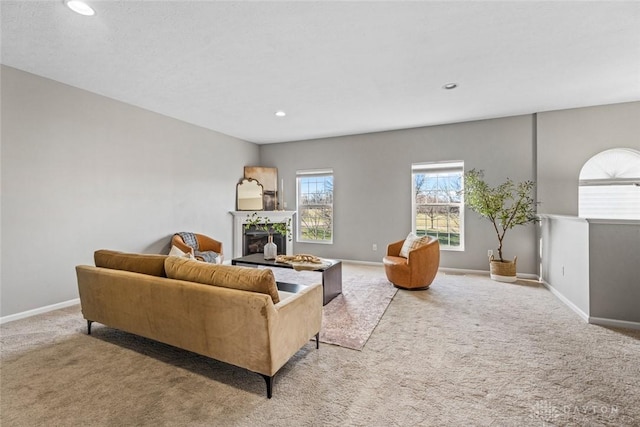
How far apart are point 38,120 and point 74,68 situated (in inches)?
29.7

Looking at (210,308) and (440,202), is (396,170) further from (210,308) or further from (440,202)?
(210,308)

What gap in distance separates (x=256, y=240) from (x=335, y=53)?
→ 4.38m

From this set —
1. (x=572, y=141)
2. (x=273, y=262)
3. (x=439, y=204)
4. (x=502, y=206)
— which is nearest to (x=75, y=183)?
(x=273, y=262)

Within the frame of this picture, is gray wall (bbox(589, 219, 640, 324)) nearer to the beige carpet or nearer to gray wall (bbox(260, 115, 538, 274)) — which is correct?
the beige carpet

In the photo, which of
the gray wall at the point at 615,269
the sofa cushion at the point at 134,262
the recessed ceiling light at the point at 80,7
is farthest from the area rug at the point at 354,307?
the recessed ceiling light at the point at 80,7

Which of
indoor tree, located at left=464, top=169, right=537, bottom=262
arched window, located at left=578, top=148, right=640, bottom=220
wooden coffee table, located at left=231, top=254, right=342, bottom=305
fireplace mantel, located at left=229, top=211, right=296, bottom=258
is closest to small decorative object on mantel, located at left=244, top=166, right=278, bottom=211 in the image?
fireplace mantel, located at left=229, top=211, right=296, bottom=258

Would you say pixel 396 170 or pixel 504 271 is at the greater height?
pixel 396 170

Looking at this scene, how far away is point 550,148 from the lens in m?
4.49

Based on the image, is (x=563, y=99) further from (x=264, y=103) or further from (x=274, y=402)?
(x=274, y=402)

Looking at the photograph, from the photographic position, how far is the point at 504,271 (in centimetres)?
445

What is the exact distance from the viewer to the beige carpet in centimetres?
164

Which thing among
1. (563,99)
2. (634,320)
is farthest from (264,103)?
(634,320)

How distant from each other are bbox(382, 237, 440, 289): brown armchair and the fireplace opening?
113 inches

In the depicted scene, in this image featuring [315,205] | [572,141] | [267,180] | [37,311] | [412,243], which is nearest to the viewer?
[37,311]
